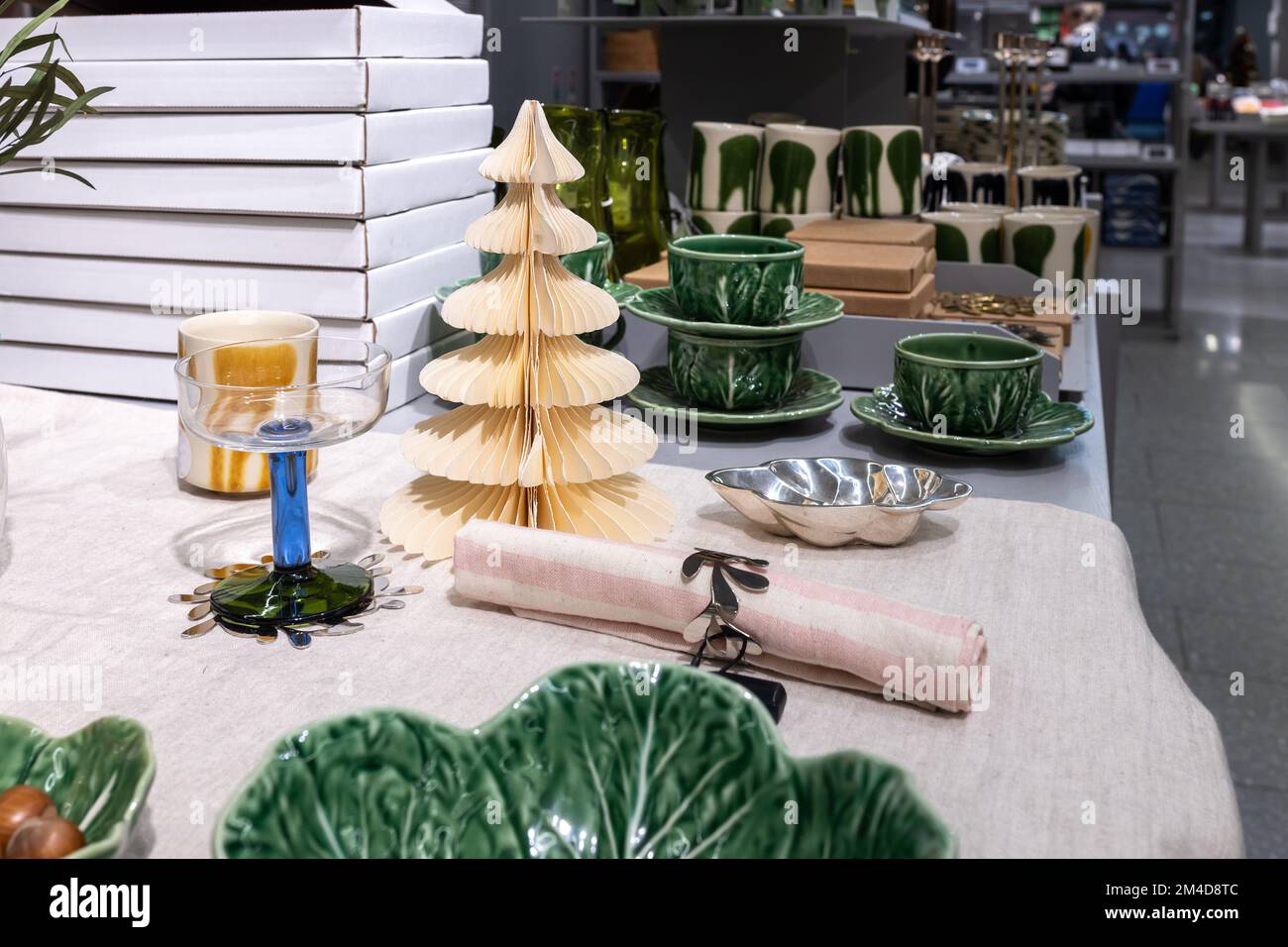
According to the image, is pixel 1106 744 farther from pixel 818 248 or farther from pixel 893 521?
pixel 818 248

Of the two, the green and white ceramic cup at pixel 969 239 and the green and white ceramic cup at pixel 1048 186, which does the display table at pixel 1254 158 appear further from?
the green and white ceramic cup at pixel 969 239

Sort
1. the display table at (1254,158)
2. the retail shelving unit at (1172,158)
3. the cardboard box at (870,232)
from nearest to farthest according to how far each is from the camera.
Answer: the cardboard box at (870,232), the retail shelving unit at (1172,158), the display table at (1254,158)

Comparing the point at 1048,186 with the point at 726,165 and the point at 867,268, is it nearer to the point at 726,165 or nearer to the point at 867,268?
the point at 726,165

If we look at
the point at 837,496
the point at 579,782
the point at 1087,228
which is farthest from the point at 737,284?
the point at 1087,228

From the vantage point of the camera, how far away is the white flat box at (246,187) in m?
1.21

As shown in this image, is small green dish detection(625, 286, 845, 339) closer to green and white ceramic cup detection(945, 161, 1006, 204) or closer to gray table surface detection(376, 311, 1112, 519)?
gray table surface detection(376, 311, 1112, 519)

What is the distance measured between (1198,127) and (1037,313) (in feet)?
20.1

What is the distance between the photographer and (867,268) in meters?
1.42

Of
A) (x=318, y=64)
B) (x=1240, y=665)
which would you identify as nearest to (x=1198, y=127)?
(x=1240, y=665)

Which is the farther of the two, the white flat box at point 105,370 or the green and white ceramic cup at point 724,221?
the green and white ceramic cup at point 724,221

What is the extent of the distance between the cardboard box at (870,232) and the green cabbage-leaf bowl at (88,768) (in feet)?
3.87

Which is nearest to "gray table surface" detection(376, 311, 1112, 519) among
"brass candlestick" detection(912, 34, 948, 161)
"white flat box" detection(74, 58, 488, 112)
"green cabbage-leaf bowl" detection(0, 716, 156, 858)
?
"white flat box" detection(74, 58, 488, 112)

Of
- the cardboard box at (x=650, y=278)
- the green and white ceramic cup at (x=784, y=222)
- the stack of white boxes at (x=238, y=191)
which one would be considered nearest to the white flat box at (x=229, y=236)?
Result: the stack of white boxes at (x=238, y=191)

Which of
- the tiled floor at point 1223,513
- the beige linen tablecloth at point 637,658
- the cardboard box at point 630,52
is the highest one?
the cardboard box at point 630,52
